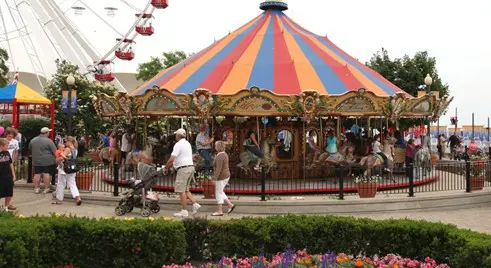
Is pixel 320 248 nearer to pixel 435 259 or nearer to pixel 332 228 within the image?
pixel 332 228

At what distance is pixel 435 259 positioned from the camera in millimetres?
7383

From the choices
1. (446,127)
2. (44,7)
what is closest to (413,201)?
(44,7)

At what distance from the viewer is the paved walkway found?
40.3ft

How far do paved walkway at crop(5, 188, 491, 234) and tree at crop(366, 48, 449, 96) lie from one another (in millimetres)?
21741

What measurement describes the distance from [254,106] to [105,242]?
9956mm

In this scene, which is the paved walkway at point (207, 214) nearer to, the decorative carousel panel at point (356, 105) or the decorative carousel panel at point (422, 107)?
the decorative carousel panel at point (356, 105)

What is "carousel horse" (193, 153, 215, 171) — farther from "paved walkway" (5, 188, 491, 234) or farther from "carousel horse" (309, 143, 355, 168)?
"paved walkway" (5, 188, 491, 234)

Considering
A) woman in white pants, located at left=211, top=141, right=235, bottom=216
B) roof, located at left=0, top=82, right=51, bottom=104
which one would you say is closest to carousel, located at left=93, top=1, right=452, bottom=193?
roof, located at left=0, top=82, right=51, bottom=104

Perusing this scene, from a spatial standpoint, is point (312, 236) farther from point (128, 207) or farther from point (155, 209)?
point (128, 207)

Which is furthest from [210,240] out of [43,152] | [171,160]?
[43,152]

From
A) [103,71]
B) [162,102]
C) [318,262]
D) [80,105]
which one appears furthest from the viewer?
[103,71]

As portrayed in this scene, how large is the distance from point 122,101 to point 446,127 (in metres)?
47.7

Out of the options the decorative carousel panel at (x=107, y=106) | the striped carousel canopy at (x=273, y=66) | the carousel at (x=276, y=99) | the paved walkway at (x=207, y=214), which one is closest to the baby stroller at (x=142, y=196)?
the paved walkway at (x=207, y=214)

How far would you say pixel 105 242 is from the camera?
281 inches
